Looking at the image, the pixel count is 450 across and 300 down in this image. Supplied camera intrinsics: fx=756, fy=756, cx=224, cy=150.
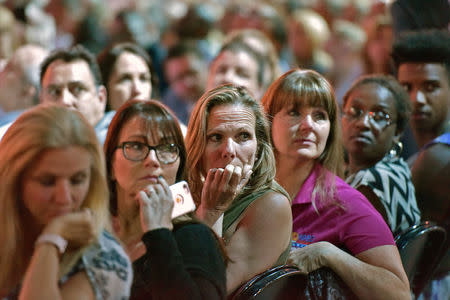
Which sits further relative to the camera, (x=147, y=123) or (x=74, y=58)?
(x=74, y=58)

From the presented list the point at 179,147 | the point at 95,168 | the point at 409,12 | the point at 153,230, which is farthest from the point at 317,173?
the point at 409,12

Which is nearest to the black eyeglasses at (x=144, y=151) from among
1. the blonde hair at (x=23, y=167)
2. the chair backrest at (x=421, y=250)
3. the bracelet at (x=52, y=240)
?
the blonde hair at (x=23, y=167)

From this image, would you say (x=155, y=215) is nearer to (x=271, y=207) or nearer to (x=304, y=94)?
(x=271, y=207)

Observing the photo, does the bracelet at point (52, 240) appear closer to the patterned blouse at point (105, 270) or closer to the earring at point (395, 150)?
the patterned blouse at point (105, 270)

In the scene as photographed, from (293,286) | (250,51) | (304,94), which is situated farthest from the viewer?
(250,51)

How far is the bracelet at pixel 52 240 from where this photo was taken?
6.01 feet

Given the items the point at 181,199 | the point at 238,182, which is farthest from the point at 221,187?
the point at 181,199

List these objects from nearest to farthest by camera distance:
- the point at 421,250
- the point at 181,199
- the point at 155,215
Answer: the point at 155,215 → the point at 181,199 → the point at 421,250

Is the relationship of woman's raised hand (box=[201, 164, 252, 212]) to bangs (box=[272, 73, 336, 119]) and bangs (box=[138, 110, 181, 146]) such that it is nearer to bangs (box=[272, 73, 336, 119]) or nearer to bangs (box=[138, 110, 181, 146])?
bangs (box=[138, 110, 181, 146])

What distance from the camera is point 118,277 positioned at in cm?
193

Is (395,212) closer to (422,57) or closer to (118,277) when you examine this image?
(422,57)

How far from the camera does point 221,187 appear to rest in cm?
265

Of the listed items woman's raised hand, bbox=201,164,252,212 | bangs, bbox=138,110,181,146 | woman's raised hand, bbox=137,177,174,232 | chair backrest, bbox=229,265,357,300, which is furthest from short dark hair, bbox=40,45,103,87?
woman's raised hand, bbox=137,177,174,232

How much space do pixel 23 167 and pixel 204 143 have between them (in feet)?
3.27
